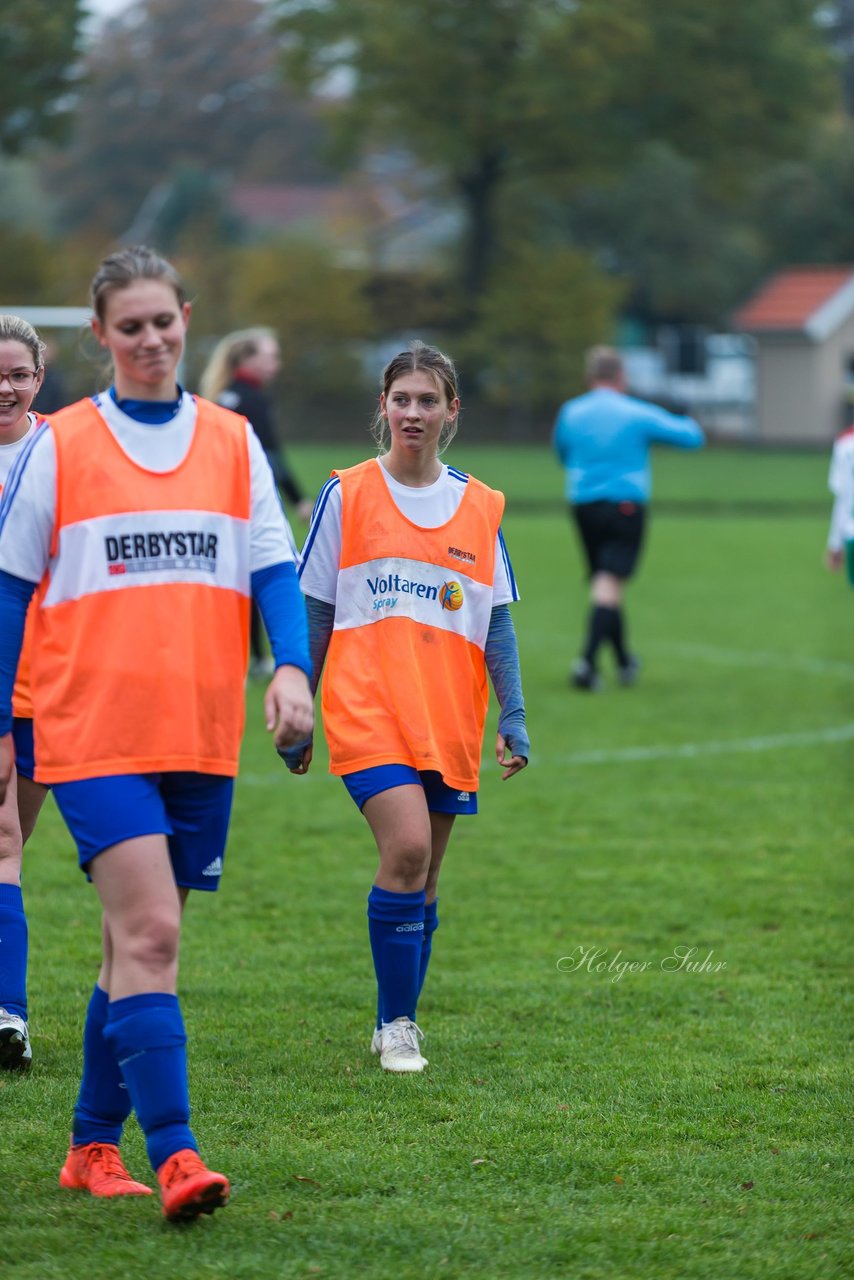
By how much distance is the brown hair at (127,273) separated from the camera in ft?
12.8

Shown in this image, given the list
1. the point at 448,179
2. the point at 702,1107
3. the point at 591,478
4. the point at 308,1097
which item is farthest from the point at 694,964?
the point at 448,179

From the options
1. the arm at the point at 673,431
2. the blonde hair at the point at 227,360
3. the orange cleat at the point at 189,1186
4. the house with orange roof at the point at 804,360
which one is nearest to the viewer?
the orange cleat at the point at 189,1186

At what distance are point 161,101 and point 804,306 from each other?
24.9 metres

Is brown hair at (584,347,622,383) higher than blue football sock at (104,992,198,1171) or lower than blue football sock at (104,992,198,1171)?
higher

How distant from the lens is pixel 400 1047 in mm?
5133

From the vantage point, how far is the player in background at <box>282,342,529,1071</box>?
4.96m

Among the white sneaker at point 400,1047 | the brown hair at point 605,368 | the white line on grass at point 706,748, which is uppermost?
the brown hair at point 605,368

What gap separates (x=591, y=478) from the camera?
1298 centimetres

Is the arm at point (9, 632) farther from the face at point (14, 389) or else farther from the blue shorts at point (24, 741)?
the face at point (14, 389)

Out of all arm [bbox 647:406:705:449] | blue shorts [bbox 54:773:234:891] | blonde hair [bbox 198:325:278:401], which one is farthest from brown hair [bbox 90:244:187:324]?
arm [bbox 647:406:705:449]

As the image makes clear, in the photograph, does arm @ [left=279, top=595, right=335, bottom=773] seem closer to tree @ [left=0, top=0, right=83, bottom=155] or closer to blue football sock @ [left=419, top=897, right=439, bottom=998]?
blue football sock @ [left=419, top=897, right=439, bottom=998]

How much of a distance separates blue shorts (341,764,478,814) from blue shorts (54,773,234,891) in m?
0.88

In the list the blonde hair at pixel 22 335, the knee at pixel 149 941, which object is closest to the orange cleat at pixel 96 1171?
the knee at pixel 149 941

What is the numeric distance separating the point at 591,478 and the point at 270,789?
430 cm
